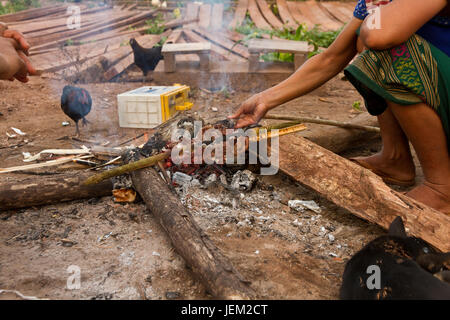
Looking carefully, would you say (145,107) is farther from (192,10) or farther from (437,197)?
(192,10)

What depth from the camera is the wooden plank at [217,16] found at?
8.45 meters

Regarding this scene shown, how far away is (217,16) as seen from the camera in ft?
30.1

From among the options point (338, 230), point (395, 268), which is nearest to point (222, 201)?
point (338, 230)

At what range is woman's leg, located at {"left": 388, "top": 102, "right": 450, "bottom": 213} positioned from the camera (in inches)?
87.9

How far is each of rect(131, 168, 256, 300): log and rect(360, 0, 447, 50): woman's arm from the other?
54.7 inches

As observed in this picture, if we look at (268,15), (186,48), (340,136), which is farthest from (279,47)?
(268,15)

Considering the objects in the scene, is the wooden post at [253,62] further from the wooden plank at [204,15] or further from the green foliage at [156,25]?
the green foliage at [156,25]

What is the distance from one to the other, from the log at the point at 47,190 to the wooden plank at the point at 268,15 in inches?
272

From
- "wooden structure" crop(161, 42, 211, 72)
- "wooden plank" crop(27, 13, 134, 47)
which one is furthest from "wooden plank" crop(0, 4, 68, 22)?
"wooden structure" crop(161, 42, 211, 72)

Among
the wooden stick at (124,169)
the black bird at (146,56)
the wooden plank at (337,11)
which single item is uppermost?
the wooden plank at (337,11)

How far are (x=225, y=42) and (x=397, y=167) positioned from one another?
5.05m

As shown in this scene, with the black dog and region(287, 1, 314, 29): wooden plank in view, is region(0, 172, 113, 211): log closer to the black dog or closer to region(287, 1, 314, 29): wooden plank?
the black dog

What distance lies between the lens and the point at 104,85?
5871 mm

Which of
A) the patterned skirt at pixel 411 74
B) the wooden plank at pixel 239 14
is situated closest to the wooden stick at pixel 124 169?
the patterned skirt at pixel 411 74
